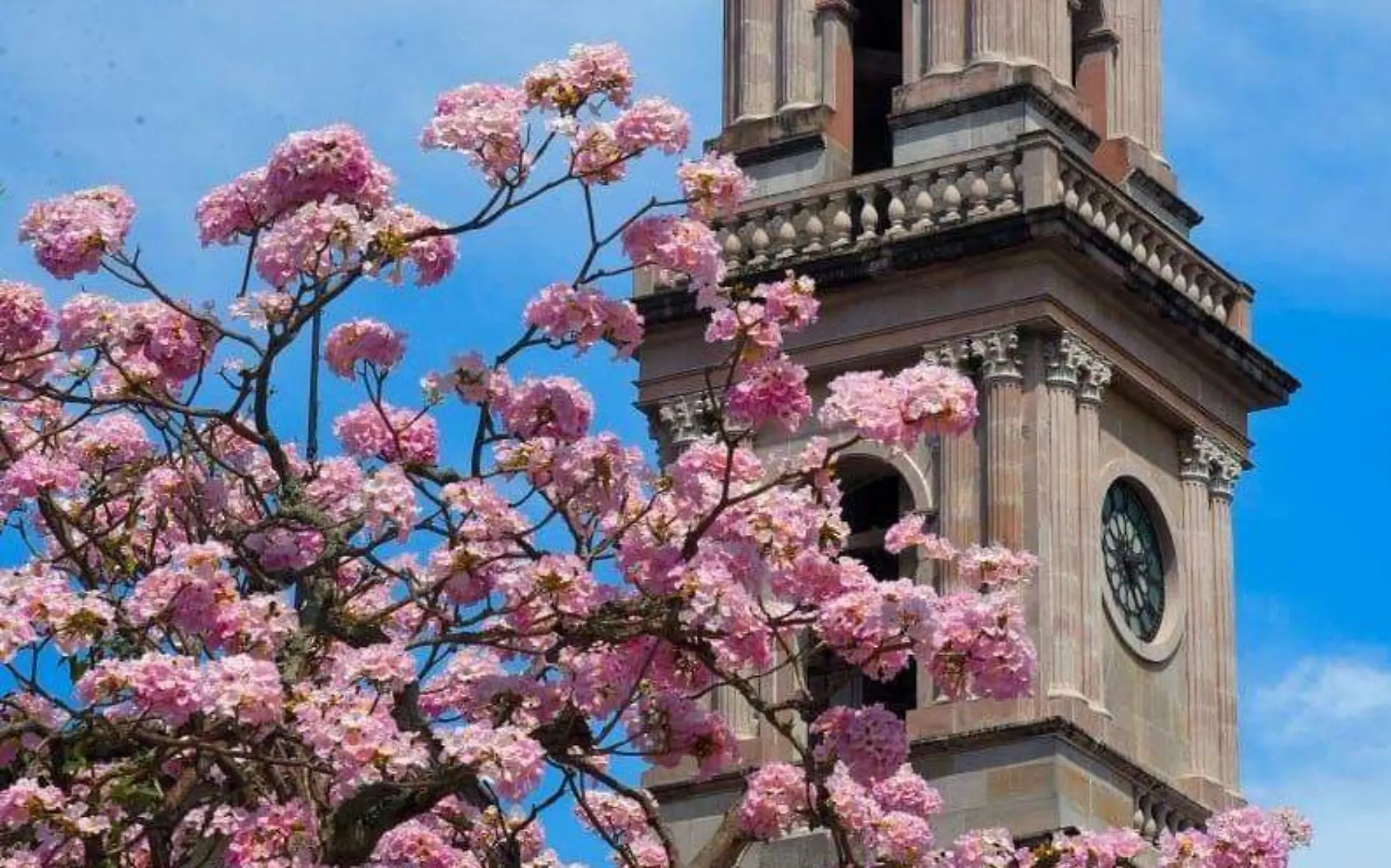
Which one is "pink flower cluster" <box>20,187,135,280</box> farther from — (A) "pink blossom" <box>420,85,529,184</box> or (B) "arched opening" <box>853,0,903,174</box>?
(B) "arched opening" <box>853,0,903,174</box>

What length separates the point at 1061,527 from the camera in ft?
130

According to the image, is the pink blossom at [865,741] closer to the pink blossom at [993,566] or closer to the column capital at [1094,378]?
the pink blossom at [993,566]

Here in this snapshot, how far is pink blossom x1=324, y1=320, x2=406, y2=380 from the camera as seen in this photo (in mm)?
22328

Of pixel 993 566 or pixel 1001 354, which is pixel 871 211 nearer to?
pixel 1001 354

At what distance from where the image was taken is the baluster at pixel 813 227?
4112 cm

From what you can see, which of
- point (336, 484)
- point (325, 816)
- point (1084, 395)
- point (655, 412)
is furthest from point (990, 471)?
point (325, 816)

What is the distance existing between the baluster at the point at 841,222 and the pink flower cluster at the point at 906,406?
20129mm

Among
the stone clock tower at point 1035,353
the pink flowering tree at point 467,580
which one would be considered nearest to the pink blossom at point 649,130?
the pink flowering tree at point 467,580

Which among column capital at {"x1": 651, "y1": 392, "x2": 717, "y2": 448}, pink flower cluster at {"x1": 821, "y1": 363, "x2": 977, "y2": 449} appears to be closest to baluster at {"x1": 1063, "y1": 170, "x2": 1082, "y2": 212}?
column capital at {"x1": 651, "y1": 392, "x2": 717, "y2": 448}

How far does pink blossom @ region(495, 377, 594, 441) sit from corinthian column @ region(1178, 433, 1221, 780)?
20155 millimetres

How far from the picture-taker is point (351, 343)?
2241cm

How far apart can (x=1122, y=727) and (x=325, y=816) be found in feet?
67.3

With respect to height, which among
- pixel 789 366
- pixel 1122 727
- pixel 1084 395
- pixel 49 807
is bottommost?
pixel 49 807

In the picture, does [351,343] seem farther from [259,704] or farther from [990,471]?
[990,471]
